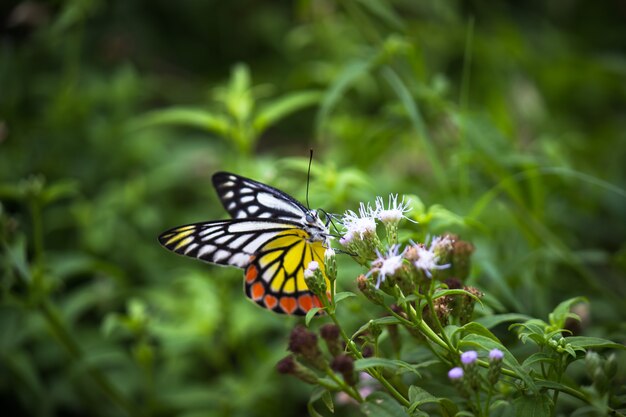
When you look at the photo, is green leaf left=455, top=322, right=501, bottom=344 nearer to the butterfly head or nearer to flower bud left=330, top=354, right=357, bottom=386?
flower bud left=330, top=354, right=357, bottom=386

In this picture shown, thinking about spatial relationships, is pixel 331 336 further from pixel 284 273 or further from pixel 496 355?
pixel 284 273

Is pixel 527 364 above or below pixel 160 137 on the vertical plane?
below

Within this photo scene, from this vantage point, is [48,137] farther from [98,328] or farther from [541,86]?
[541,86]

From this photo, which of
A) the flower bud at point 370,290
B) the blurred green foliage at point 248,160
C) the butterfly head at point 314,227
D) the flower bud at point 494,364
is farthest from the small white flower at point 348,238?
the flower bud at point 494,364

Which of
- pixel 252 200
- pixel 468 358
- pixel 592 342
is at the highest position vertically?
pixel 252 200

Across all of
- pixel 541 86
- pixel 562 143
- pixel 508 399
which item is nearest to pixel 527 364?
pixel 508 399

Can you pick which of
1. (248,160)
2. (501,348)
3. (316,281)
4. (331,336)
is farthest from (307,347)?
(248,160)
